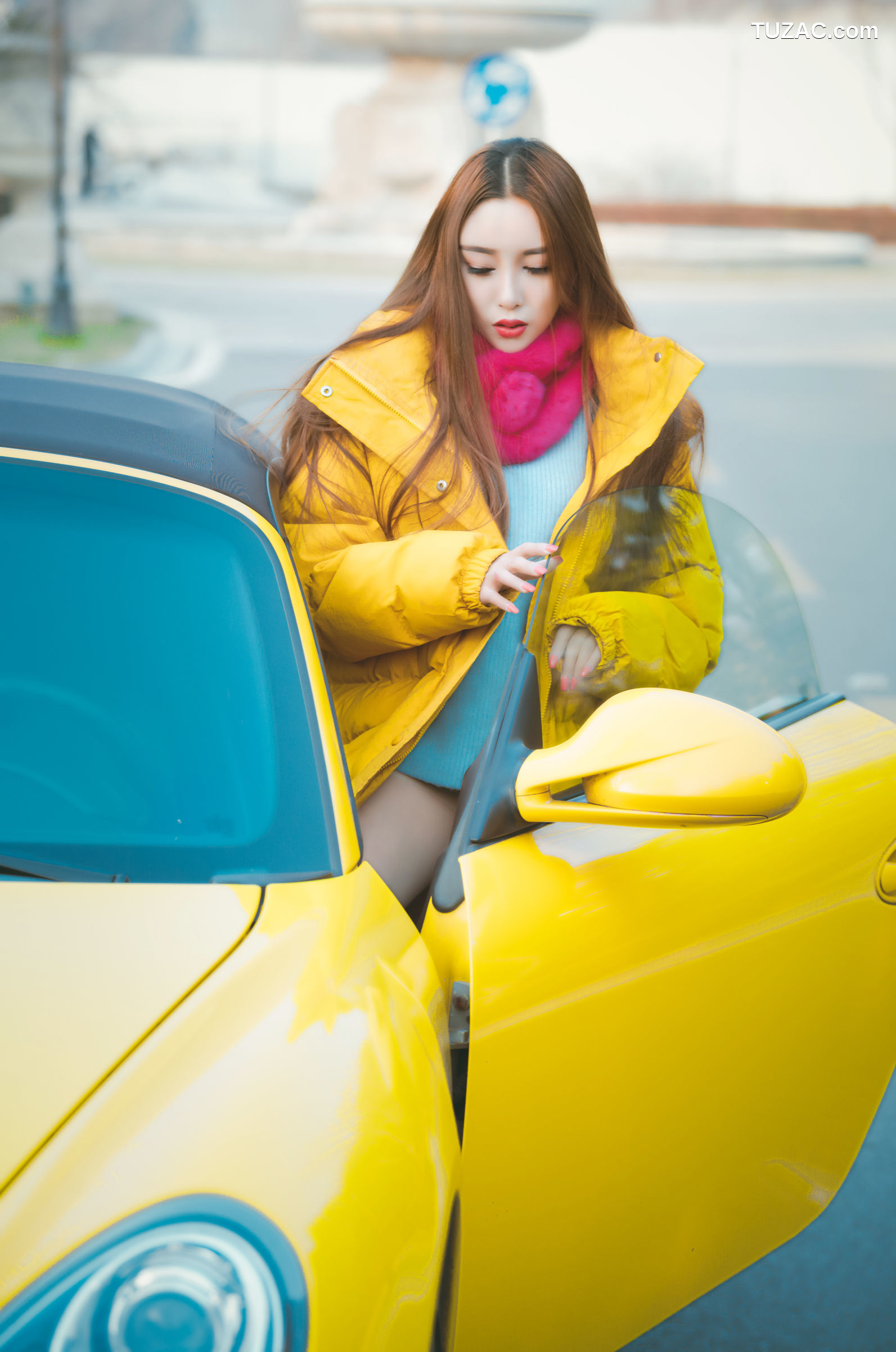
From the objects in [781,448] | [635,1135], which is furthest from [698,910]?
[781,448]

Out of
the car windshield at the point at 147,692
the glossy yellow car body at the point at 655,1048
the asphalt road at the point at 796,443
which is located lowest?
the asphalt road at the point at 796,443

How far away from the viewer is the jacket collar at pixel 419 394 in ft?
6.68

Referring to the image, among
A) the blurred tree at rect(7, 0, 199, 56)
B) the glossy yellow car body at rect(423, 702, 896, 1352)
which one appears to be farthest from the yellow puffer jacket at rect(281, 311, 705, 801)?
the blurred tree at rect(7, 0, 199, 56)

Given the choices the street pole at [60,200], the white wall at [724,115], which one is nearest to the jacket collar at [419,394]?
the street pole at [60,200]

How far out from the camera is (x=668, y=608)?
1.74 metres

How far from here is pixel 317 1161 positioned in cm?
108

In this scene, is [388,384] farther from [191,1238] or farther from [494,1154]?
[191,1238]

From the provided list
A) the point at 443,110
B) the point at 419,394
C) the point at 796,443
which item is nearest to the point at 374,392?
the point at 419,394

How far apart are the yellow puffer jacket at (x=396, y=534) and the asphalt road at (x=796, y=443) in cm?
28

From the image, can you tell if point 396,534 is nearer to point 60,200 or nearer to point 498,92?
point 498,92

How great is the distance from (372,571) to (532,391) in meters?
0.50

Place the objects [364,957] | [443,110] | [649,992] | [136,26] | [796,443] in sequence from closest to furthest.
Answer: [364,957], [649,992], [796,443], [443,110], [136,26]

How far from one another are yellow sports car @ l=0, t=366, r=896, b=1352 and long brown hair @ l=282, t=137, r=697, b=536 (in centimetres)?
21

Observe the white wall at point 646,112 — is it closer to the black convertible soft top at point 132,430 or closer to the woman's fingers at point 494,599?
the black convertible soft top at point 132,430
